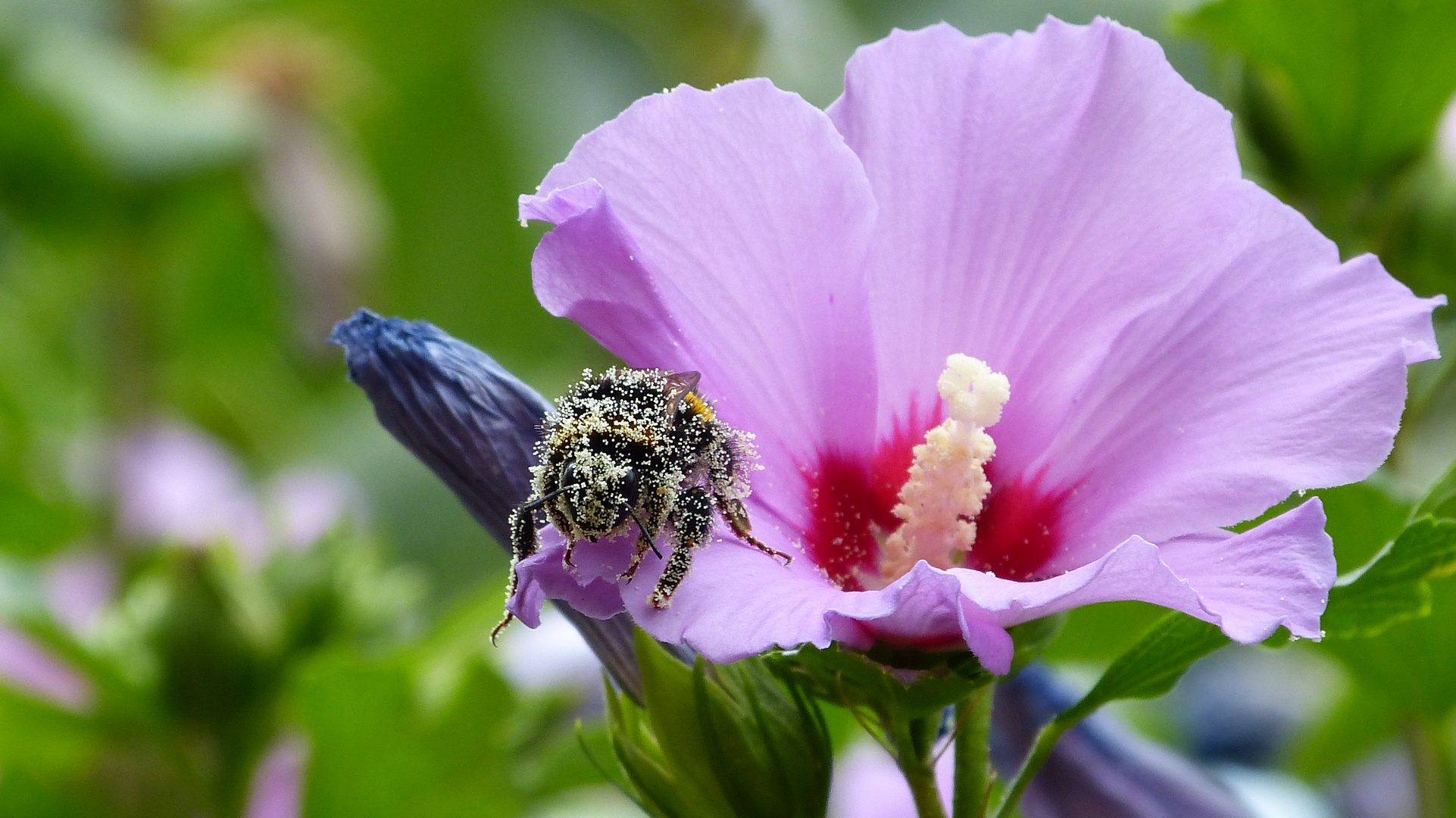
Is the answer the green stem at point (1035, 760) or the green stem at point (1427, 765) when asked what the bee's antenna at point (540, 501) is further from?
the green stem at point (1427, 765)

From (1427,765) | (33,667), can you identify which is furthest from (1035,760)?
(33,667)

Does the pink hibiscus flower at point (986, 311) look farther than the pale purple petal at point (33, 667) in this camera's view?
No

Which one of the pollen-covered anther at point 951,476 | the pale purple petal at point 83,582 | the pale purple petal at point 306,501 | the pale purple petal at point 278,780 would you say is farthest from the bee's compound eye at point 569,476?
the pale purple petal at point 83,582

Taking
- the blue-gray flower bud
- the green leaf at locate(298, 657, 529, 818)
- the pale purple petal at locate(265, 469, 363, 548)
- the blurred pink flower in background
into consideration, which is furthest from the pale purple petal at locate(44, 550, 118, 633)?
the blue-gray flower bud

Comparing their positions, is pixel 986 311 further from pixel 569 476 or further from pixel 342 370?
pixel 342 370

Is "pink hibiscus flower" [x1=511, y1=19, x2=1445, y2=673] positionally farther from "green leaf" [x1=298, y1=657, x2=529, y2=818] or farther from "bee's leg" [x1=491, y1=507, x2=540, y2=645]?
"green leaf" [x1=298, y1=657, x2=529, y2=818]

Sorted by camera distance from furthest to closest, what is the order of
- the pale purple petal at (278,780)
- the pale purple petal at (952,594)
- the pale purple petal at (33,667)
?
the pale purple petal at (33,667), the pale purple petal at (278,780), the pale purple petal at (952,594)
